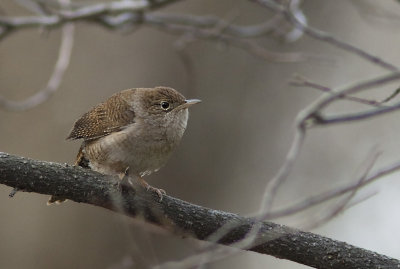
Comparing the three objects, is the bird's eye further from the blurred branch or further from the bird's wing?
the blurred branch

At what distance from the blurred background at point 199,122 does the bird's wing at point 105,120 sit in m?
0.61

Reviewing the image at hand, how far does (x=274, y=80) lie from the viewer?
9055 mm

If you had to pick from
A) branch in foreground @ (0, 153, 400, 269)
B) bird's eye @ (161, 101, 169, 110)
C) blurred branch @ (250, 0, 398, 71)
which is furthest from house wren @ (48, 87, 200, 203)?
blurred branch @ (250, 0, 398, 71)

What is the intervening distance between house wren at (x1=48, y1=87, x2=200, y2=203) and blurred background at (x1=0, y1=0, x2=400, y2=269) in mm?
436

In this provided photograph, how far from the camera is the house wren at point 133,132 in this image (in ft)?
15.2

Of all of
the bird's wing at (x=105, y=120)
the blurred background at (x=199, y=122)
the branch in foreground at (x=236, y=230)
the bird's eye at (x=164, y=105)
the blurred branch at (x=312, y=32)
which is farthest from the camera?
the blurred background at (x=199, y=122)

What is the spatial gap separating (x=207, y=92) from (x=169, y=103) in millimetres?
3288

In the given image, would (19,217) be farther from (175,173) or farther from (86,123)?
(86,123)

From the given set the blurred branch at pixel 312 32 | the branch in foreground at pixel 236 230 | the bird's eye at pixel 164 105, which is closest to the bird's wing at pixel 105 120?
the bird's eye at pixel 164 105

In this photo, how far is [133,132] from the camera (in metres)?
4.72

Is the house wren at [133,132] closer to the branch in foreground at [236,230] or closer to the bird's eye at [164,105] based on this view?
the bird's eye at [164,105]

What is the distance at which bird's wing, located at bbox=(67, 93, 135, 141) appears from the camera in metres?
4.84

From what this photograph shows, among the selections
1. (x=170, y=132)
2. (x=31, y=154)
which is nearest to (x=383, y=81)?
(x=170, y=132)

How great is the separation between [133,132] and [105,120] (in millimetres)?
319
